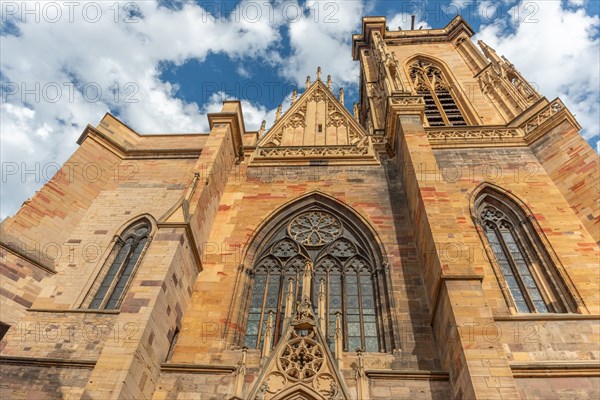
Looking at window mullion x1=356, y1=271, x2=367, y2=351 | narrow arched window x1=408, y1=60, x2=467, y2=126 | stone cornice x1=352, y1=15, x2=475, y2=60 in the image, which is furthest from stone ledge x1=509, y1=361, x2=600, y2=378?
stone cornice x1=352, y1=15, x2=475, y2=60

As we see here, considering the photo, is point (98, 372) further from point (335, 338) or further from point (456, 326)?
point (456, 326)

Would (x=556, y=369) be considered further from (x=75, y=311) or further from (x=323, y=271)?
(x=75, y=311)

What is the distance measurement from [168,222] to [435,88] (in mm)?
14071

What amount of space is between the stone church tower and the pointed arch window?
0.05 metres

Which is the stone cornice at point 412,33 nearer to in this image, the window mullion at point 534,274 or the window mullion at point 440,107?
the window mullion at point 440,107

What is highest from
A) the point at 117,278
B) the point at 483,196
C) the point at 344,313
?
the point at 483,196

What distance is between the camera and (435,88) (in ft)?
59.6

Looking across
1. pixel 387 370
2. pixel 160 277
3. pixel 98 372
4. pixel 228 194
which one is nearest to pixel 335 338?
pixel 387 370

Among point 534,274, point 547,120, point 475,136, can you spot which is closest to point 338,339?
point 534,274

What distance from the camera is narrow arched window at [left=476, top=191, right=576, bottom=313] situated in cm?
812

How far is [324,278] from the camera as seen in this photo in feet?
30.7

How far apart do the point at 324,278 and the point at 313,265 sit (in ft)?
1.45

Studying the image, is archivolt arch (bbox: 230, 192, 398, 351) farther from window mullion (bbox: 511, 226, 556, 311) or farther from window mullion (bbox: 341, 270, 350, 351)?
window mullion (bbox: 511, 226, 556, 311)

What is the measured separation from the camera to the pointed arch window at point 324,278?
831 centimetres
